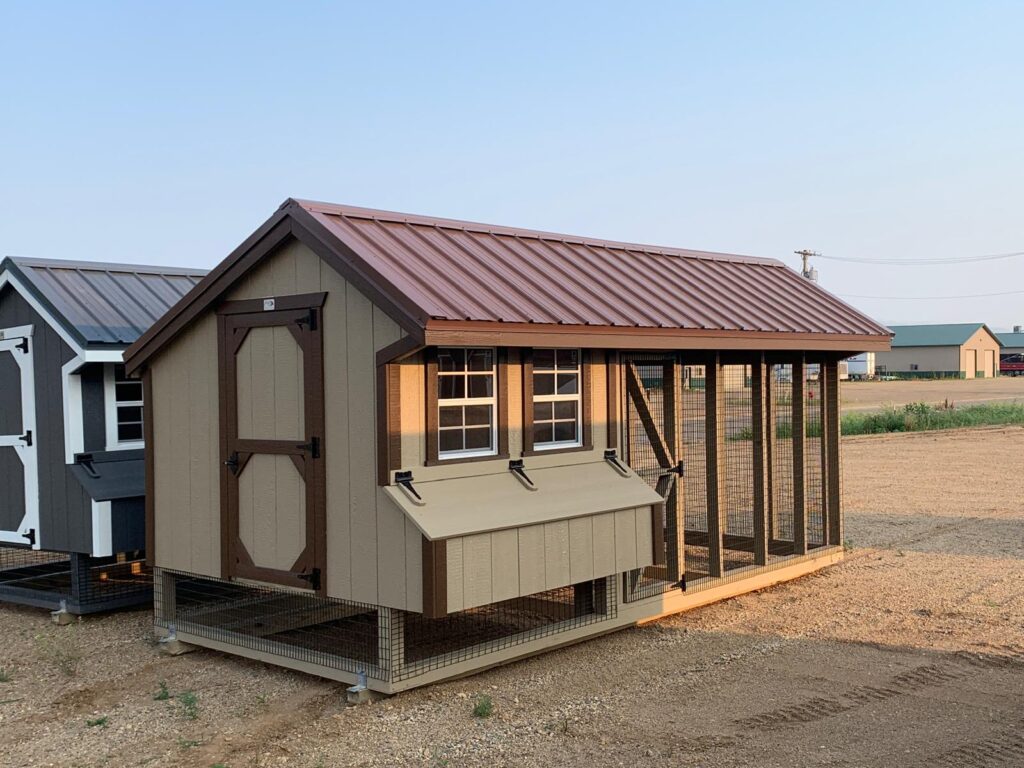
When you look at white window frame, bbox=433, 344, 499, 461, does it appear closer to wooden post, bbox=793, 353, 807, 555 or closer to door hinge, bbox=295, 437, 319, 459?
door hinge, bbox=295, 437, 319, 459

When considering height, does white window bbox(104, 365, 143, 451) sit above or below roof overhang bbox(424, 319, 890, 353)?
below

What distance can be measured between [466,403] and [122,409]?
414cm

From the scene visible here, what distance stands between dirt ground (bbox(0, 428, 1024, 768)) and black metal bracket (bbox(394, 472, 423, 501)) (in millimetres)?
1300

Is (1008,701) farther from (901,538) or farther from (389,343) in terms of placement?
(901,538)

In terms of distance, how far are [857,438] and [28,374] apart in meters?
21.7

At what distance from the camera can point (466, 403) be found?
710 cm

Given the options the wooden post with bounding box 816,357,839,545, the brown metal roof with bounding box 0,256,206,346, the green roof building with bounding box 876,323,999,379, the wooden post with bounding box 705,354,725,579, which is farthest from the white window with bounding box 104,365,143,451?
the green roof building with bounding box 876,323,999,379

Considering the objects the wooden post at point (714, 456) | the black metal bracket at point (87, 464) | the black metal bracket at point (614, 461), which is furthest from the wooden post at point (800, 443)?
the black metal bracket at point (87, 464)

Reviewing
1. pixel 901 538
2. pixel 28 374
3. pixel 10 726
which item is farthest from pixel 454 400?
pixel 901 538

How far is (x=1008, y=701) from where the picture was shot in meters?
6.48

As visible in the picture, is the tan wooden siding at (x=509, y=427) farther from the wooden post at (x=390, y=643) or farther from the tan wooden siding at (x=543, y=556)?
the wooden post at (x=390, y=643)

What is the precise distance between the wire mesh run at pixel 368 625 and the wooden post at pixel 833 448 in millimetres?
3210

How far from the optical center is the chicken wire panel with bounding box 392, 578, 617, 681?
6.85 m

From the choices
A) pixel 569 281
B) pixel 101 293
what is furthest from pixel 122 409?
pixel 569 281
